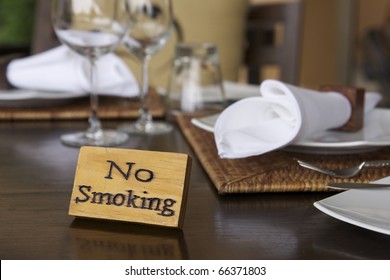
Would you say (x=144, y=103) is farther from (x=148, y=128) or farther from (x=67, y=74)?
(x=67, y=74)

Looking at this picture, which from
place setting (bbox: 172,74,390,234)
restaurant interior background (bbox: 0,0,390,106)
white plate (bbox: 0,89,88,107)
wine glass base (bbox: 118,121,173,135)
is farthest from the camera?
restaurant interior background (bbox: 0,0,390,106)

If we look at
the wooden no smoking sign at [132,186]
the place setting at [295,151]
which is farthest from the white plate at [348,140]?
the wooden no smoking sign at [132,186]

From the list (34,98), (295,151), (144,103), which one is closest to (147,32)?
(144,103)

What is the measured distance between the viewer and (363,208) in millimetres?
468

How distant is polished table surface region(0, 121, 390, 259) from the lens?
0.42 m

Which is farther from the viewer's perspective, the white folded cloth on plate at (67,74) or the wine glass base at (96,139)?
the white folded cloth on plate at (67,74)

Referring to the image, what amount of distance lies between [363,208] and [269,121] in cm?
16

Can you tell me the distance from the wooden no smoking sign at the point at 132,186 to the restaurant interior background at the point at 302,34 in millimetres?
506

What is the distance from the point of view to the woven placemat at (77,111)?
951 mm

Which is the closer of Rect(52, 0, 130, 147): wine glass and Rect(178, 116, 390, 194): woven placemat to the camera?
Rect(178, 116, 390, 194): woven placemat

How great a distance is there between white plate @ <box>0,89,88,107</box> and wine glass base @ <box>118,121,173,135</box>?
0.15m

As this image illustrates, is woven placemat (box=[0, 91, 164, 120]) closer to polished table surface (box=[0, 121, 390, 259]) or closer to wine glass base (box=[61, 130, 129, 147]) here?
wine glass base (box=[61, 130, 129, 147])

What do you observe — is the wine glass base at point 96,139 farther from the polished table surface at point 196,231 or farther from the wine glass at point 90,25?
the polished table surface at point 196,231

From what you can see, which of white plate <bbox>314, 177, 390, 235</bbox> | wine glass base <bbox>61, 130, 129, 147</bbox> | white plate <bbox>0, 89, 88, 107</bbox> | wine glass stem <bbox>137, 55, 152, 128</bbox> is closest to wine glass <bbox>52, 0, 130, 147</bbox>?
wine glass base <bbox>61, 130, 129, 147</bbox>
